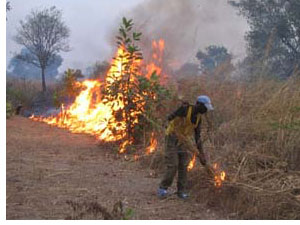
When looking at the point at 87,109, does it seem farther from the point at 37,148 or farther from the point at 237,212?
the point at 237,212

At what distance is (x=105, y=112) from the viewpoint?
573 inches

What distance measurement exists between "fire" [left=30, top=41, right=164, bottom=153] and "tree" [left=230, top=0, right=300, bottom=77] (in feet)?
24.3

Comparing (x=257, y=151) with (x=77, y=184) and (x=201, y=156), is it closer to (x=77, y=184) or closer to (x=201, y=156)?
(x=201, y=156)

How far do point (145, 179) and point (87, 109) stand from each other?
9.61 m

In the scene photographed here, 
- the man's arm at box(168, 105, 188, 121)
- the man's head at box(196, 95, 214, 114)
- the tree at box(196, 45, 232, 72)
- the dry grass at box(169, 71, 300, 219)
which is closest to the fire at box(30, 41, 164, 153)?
the tree at box(196, 45, 232, 72)

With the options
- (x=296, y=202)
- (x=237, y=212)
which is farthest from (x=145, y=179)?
(x=296, y=202)

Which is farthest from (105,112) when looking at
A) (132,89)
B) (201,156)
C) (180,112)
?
(201,156)

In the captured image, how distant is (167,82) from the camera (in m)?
13.2

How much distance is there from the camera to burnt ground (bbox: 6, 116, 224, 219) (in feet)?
21.3

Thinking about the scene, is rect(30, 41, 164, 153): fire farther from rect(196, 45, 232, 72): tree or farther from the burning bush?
rect(196, 45, 232, 72): tree

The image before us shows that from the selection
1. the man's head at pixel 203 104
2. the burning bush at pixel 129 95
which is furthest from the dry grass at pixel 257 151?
the burning bush at pixel 129 95

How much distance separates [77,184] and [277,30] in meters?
16.0

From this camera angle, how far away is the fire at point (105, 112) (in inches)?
472

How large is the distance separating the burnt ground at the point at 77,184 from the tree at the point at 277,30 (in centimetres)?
1119
